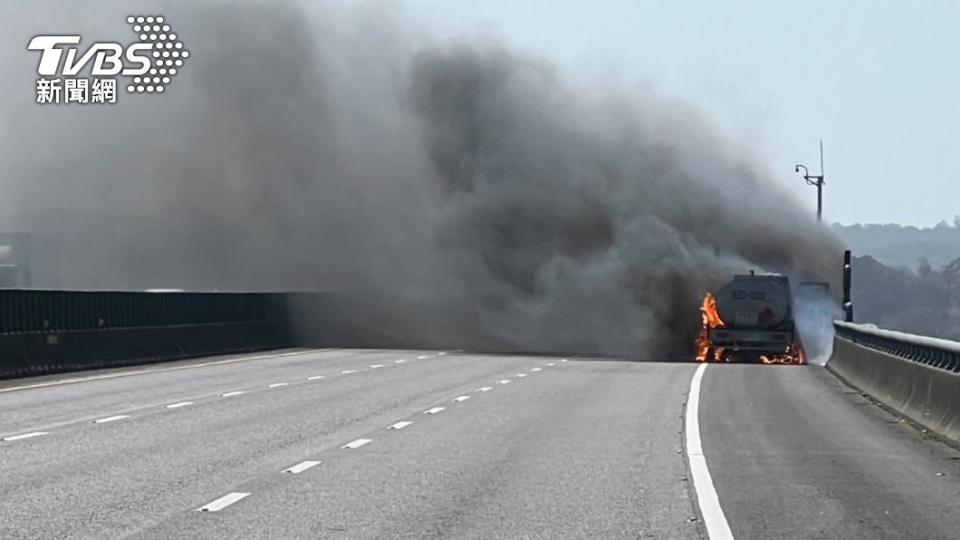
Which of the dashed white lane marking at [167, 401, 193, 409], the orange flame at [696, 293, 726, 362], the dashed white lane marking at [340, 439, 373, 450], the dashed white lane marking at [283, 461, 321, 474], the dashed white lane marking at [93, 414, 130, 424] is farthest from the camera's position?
the orange flame at [696, 293, 726, 362]

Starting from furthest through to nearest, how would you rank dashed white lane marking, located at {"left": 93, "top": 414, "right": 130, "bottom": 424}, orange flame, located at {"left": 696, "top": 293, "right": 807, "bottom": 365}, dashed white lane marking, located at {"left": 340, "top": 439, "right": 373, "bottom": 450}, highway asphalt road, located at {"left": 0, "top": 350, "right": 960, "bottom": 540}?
orange flame, located at {"left": 696, "top": 293, "right": 807, "bottom": 365}, dashed white lane marking, located at {"left": 93, "top": 414, "right": 130, "bottom": 424}, dashed white lane marking, located at {"left": 340, "top": 439, "right": 373, "bottom": 450}, highway asphalt road, located at {"left": 0, "top": 350, "right": 960, "bottom": 540}

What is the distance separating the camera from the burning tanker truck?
49.9 metres

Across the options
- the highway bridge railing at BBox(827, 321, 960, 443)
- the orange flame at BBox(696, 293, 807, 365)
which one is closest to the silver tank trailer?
the orange flame at BBox(696, 293, 807, 365)

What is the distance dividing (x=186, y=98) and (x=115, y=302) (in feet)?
109

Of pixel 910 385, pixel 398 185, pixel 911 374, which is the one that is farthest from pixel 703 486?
pixel 398 185

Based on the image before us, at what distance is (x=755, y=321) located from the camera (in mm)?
50031

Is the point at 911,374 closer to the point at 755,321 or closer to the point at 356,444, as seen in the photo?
the point at 356,444

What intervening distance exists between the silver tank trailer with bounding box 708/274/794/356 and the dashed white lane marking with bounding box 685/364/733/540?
25.9 metres

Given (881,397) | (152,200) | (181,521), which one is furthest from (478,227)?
(181,521)

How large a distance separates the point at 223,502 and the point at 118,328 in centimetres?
2293

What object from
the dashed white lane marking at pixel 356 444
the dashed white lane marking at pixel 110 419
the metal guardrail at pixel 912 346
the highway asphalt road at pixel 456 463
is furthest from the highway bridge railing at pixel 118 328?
the metal guardrail at pixel 912 346

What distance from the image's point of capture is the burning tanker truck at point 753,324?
4988 centimetres

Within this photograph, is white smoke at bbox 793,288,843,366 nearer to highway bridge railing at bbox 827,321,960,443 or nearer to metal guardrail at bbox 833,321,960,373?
metal guardrail at bbox 833,321,960,373

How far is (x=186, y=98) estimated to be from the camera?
67.9 metres
